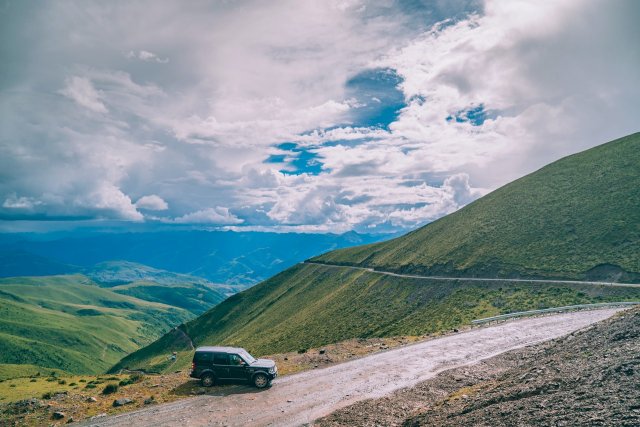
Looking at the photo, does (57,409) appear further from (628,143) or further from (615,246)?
(628,143)

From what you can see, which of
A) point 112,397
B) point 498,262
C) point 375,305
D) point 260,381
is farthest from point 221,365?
point 498,262

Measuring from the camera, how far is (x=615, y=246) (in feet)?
205

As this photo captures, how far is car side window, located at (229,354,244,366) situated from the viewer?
24297 millimetres

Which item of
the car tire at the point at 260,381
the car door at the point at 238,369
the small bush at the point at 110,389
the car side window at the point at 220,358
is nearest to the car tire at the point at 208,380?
the car side window at the point at 220,358

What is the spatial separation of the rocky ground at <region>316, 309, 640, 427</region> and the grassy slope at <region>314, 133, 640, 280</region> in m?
47.0

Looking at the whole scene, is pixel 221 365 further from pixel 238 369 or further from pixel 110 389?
pixel 110 389

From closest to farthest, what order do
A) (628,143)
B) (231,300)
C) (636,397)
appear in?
1. (636,397)
2. (628,143)
3. (231,300)

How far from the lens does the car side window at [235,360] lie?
79.7ft

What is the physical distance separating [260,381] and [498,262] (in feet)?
210

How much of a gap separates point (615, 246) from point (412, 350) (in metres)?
53.3

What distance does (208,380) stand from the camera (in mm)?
24141

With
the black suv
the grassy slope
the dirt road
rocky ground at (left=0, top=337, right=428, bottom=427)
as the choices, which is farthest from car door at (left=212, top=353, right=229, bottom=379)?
the grassy slope

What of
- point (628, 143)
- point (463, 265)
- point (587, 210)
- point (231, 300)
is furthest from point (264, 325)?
point (628, 143)

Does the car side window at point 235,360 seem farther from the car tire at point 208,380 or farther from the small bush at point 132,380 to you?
the small bush at point 132,380
